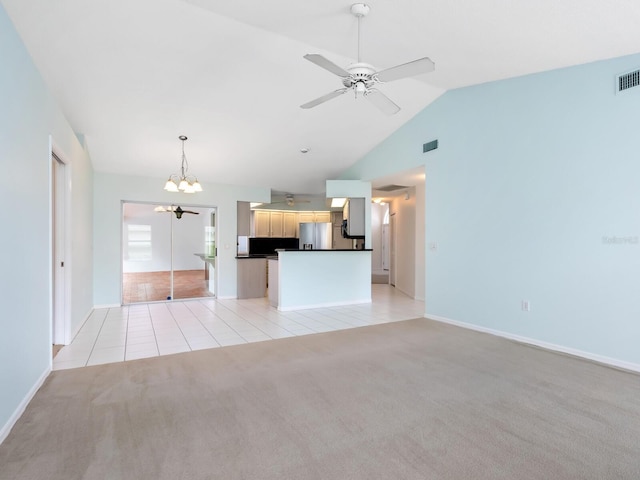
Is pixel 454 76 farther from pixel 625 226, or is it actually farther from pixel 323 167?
pixel 323 167

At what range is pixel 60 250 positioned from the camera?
396cm

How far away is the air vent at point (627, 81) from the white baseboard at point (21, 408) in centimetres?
573

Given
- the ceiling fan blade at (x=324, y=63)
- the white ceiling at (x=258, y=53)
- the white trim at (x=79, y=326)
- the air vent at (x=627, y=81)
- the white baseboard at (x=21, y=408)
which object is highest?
the white ceiling at (x=258, y=53)

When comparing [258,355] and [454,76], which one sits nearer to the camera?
[258,355]

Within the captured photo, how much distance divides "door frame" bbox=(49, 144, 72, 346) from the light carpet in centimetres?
120

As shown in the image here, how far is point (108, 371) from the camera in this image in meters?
3.07

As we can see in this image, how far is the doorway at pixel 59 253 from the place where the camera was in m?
3.94

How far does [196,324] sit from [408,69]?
14.3ft

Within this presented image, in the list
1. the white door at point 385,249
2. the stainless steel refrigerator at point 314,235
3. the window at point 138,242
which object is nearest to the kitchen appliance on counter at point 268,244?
the stainless steel refrigerator at point 314,235

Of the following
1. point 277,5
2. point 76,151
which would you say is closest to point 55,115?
point 76,151

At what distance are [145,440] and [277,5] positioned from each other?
3583 mm

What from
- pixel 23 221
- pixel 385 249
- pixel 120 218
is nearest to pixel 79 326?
pixel 120 218

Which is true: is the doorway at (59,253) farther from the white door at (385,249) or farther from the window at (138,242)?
the white door at (385,249)

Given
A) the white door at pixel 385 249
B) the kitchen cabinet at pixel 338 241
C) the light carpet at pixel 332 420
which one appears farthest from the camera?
the white door at pixel 385 249
